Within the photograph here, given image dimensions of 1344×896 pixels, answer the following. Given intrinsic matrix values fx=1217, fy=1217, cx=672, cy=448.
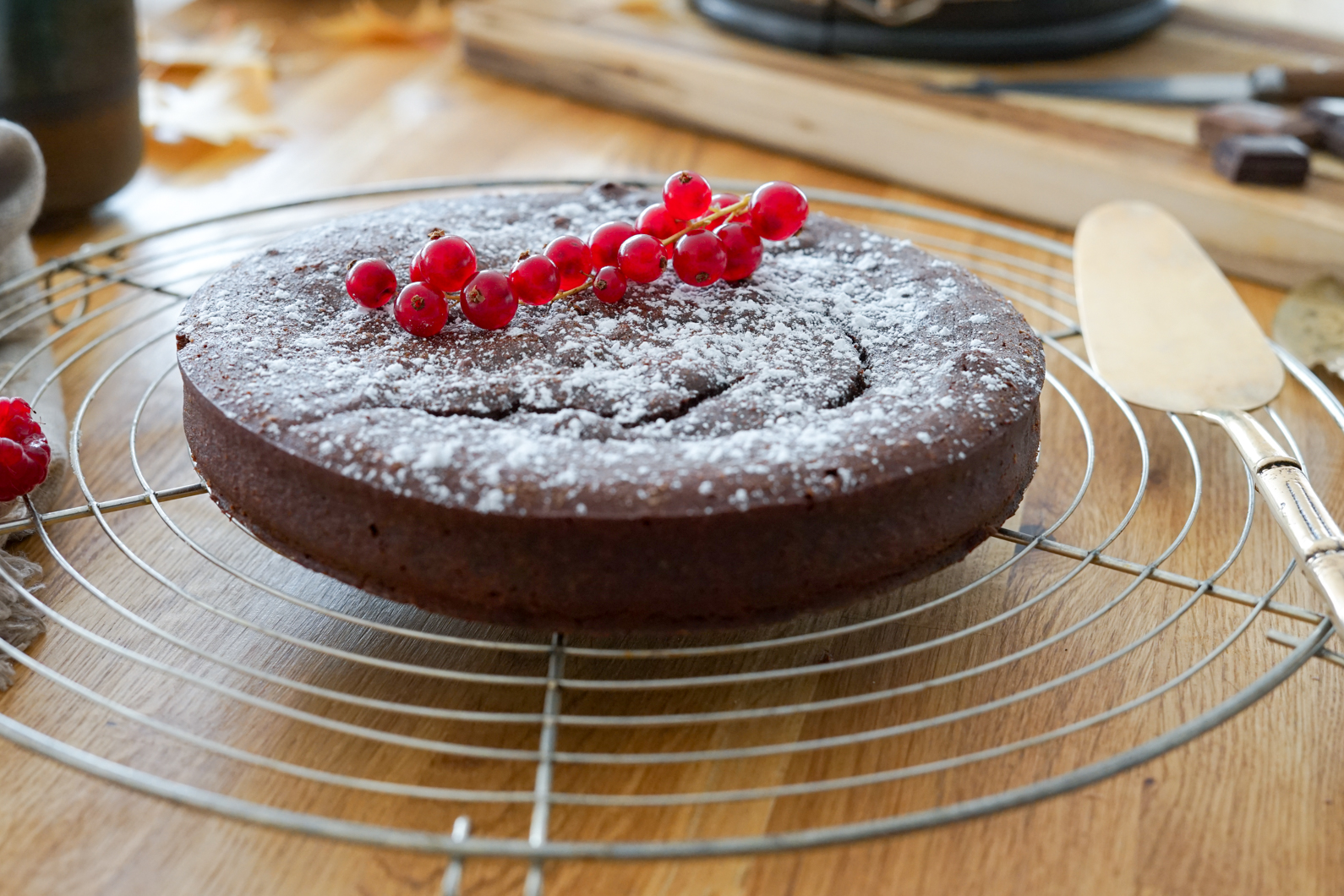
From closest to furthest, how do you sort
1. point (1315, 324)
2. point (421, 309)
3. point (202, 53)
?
point (421, 309) < point (1315, 324) < point (202, 53)

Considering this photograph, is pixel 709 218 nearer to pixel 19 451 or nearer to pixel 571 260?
pixel 571 260

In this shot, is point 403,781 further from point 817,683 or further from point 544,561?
point 817,683

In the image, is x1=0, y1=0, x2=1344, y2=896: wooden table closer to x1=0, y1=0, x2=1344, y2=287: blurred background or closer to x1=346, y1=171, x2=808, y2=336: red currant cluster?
x1=346, y1=171, x2=808, y2=336: red currant cluster

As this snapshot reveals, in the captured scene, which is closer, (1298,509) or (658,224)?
(1298,509)

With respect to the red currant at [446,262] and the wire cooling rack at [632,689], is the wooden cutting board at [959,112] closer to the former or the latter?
the wire cooling rack at [632,689]

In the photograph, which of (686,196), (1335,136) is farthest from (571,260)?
(1335,136)

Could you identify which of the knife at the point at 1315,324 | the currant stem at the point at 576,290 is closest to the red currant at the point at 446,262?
the currant stem at the point at 576,290

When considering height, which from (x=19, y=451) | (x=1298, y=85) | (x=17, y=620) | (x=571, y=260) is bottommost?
(x=17, y=620)

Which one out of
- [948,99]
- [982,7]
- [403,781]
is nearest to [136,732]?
[403,781]
